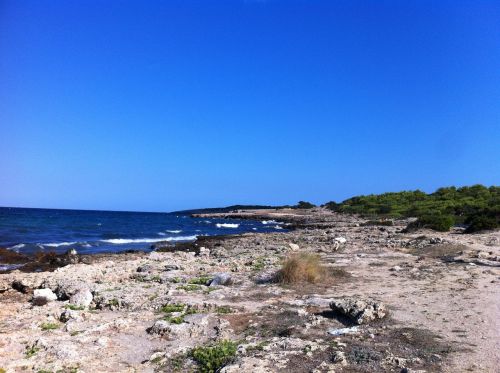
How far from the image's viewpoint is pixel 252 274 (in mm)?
13453

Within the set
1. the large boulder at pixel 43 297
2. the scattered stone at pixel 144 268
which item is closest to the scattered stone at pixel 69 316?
the large boulder at pixel 43 297

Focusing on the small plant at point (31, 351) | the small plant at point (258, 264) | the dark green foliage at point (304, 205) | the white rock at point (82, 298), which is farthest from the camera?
the dark green foliage at point (304, 205)

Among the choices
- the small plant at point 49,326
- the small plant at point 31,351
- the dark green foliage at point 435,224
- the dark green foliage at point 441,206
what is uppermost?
the dark green foliage at point 441,206

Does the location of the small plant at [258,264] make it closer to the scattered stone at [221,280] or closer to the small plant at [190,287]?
the scattered stone at [221,280]

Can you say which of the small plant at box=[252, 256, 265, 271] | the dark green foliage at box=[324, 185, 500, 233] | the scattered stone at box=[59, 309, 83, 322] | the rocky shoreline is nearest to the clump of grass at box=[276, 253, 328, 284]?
the rocky shoreline

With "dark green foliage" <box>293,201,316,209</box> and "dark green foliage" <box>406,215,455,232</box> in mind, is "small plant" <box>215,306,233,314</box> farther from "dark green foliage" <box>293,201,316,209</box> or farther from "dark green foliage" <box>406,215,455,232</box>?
"dark green foliage" <box>293,201,316,209</box>

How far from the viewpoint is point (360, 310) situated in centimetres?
800

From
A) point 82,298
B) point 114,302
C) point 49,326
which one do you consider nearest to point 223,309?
point 114,302

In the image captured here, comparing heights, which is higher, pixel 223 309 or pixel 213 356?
pixel 223 309

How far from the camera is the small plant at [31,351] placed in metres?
6.80

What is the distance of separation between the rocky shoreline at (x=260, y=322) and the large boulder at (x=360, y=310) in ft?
0.07

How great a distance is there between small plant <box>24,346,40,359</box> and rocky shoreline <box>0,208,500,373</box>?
0.06ft

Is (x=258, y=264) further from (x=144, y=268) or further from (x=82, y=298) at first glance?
(x=82, y=298)

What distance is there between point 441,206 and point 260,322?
4894cm
